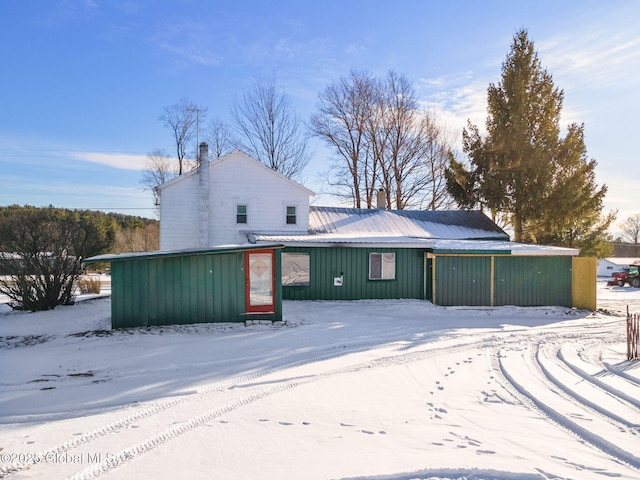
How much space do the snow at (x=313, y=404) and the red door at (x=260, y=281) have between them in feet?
3.01

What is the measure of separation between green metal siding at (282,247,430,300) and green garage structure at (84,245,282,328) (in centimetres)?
438

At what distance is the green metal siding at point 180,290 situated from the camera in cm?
1068

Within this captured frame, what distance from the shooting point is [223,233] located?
19672 mm

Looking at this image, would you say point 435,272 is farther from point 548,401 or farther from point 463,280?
point 548,401

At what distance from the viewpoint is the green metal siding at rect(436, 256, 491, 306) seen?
1552cm

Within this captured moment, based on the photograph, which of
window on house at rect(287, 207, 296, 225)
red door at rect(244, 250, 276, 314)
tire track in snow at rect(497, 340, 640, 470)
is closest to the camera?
tire track in snow at rect(497, 340, 640, 470)

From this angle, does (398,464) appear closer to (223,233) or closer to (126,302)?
(126,302)

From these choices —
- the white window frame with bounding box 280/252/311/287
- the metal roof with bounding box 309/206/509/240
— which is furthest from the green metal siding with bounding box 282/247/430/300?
the metal roof with bounding box 309/206/509/240

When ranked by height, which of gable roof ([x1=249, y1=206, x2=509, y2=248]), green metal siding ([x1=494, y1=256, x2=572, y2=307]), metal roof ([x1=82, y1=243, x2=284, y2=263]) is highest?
gable roof ([x1=249, y1=206, x2=509, y2=248])

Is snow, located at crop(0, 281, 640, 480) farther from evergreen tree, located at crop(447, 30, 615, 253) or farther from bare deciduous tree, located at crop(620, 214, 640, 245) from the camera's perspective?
bare deciduous tree, located at crop(620, 214, 640, 245)

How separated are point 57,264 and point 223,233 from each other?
738 centimetres

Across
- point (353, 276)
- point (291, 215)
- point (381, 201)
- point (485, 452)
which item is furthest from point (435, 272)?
point (485, 452)

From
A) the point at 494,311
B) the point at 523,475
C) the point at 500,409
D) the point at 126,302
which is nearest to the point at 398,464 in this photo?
the point at 523,475

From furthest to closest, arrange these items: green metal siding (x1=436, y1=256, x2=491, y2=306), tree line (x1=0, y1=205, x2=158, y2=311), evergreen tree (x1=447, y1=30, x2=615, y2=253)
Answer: evergreen tree (x1=447, y1=30, x2=615, y2=253)
green metal siding (x1=436, y1=256, x2=491, y2=306)
tree line (x1=0, y1=205, x2=158, y2=311)
